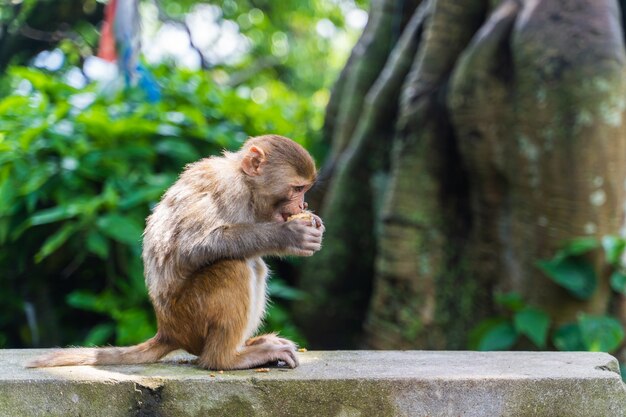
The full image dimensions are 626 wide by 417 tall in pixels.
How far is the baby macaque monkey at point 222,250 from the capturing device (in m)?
3.92

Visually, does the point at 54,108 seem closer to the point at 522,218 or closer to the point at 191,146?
the point at 191,146

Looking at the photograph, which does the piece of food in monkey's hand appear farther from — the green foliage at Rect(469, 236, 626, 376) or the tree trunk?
the tree trunk

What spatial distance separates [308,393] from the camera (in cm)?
374

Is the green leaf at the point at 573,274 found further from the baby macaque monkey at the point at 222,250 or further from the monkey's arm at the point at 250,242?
the monkey's arm at the point at 250,242

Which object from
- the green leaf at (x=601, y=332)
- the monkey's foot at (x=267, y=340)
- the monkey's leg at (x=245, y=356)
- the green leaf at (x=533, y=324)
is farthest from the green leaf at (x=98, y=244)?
the green leaf at (x=601, y=332)

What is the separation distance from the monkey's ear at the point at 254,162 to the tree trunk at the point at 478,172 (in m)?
2.89

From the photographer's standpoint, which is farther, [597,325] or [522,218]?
[522,218]

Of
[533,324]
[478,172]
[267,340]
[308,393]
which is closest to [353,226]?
[478,172]

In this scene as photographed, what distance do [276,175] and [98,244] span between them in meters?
2.67

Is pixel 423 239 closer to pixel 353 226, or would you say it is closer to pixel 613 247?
pixel 353 226

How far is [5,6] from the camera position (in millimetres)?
8109

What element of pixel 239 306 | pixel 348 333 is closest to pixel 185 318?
pixel 239 306

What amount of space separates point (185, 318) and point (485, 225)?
12.3 ft

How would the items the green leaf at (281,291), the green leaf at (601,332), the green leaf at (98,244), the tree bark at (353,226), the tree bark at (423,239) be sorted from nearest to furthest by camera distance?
the green leaf at (601,332) < the green leaf at (98,244) < the tree bark at (423,239) < the green leaf at (281,291) < the tree bark at (353,226)
